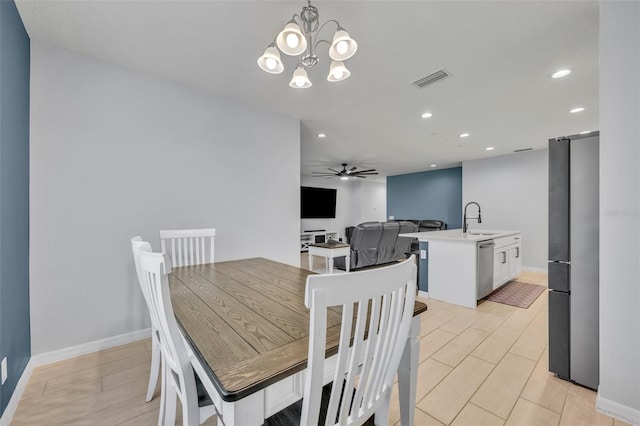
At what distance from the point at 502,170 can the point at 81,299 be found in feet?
23.5

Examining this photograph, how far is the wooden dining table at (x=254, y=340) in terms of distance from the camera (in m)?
0.64

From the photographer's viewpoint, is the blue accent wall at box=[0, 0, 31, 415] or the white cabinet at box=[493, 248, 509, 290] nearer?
the blue accent wall at box=[0, 0, 31, 415]

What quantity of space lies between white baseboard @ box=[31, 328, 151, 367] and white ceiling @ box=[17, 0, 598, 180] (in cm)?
231

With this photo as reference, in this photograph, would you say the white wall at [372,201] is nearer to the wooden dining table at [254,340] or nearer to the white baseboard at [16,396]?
the wooden dining table at [254,340]

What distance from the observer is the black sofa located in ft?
13.6

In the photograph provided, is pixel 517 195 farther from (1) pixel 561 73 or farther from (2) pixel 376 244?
(1) pixel 561 73

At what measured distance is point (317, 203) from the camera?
8148 millimetres

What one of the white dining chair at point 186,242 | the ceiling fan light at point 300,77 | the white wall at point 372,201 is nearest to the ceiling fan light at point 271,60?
the ceiling fan light at point 300,77

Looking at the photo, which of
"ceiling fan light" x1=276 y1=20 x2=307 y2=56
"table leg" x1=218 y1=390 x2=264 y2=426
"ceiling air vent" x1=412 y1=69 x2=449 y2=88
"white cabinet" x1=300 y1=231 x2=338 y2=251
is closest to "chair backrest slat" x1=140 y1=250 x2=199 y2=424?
"table leg" x1=218 y1=390 x2=264 y2=426

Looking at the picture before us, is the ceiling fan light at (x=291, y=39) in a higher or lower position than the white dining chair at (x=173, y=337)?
higher

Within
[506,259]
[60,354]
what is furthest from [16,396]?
[506,259]

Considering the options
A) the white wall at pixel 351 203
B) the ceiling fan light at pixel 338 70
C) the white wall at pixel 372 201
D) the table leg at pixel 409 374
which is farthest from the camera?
the white wall at pixel 372 201

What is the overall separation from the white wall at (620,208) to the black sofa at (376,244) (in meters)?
2.78

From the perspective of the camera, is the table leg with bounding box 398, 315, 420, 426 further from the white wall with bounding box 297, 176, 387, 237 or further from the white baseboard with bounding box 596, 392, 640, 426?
the white wall with bounding box 297, 176, 387, 237
